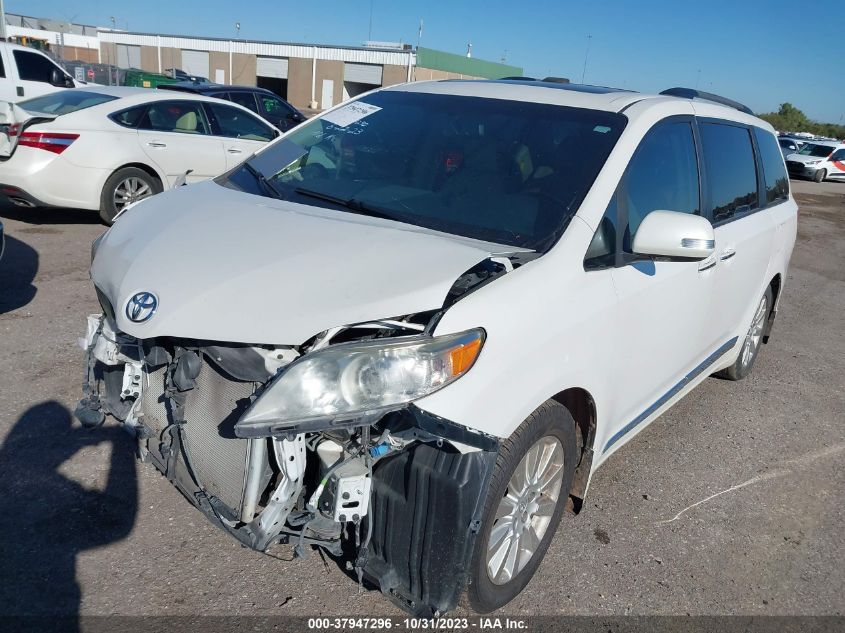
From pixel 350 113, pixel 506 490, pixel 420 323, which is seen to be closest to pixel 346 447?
pixel 420 323

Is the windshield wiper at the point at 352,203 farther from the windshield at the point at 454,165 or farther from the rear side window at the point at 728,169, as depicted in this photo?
the rear side window at the point at 728,169

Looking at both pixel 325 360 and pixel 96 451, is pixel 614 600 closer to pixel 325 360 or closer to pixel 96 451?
pixel 325 360

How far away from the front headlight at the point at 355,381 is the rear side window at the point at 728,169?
2309mm

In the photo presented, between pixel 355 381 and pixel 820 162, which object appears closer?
pixel 355 381

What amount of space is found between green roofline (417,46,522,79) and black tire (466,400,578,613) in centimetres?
4422

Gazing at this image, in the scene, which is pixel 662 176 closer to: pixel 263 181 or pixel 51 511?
pixel 263 181

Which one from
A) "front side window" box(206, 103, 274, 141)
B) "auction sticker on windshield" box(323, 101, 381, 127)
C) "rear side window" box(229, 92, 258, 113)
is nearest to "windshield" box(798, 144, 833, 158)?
"rear side window" box(229, 92, 258, 113)

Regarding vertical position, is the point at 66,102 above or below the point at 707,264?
below

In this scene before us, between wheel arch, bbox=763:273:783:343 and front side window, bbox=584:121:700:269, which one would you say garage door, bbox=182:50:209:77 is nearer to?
wheel arch, bbox=763:273:783:343

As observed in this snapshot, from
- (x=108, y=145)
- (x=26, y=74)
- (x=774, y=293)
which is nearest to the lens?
(x=774, y=293)

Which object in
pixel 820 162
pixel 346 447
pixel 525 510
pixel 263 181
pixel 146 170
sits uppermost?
pixel 263 181

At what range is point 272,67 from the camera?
5106cm

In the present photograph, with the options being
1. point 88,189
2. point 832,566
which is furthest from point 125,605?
point 88,189

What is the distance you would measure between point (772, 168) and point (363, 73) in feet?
154
